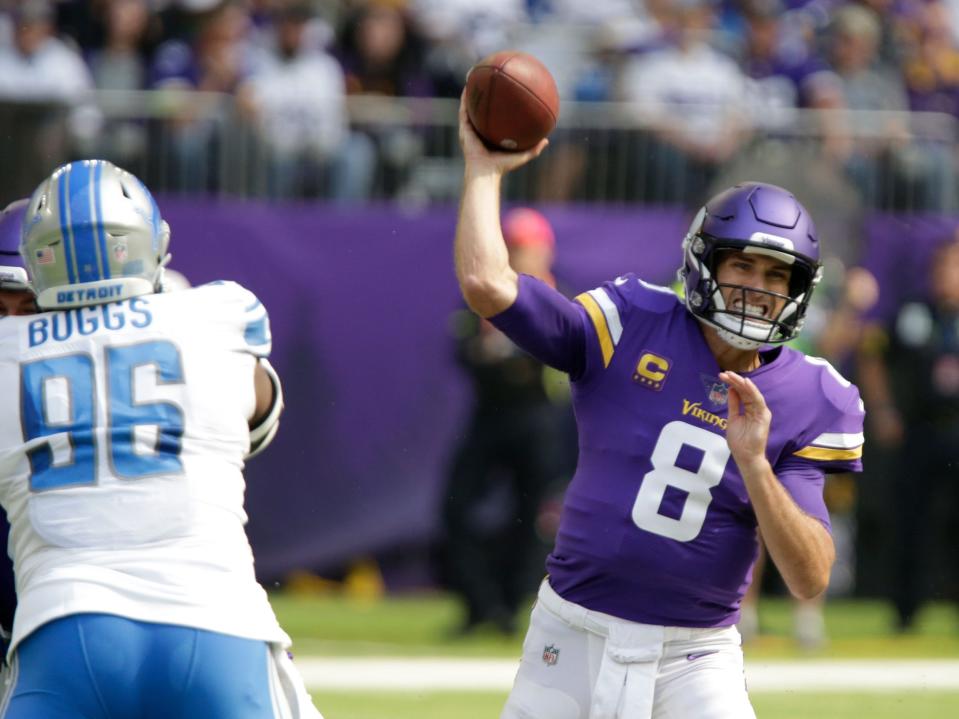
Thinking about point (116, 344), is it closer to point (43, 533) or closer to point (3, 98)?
point (43, 533)

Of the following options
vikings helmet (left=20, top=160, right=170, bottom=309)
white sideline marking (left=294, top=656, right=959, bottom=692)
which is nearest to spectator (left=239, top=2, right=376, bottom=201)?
white sideline marking (left=294, top=656, right=959, bottom=692)

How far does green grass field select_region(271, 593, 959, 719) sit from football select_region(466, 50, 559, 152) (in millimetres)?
3526

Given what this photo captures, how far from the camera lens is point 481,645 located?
863 centimetres

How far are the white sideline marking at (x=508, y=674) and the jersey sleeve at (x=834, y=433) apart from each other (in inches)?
146

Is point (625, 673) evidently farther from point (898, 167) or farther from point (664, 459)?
point (898, 167)

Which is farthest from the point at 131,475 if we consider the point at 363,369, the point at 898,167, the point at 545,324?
the point at 898,167

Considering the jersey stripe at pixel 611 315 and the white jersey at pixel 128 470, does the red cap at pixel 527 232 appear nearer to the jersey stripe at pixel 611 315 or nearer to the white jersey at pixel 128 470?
the jersey stripe at pixel 611 315

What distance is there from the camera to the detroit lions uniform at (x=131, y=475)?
3141 mm

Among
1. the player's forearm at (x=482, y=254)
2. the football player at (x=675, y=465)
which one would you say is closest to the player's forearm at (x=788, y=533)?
the football player at (x=675, y=465)

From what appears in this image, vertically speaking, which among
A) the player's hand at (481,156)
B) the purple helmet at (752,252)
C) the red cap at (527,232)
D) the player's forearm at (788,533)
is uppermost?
the player's hand at (481,156)

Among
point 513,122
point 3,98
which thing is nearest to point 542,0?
point 3,98

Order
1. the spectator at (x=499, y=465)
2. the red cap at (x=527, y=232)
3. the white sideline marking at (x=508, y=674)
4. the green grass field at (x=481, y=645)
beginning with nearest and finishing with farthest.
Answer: the green grass field at (x=481, y=645) → the white sideline marking at (x=508, y=674) → the red cap at (x=527, y=232) → the spectator at (x=499, y=465)

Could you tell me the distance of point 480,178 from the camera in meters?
3.70

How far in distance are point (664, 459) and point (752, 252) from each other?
55cm
